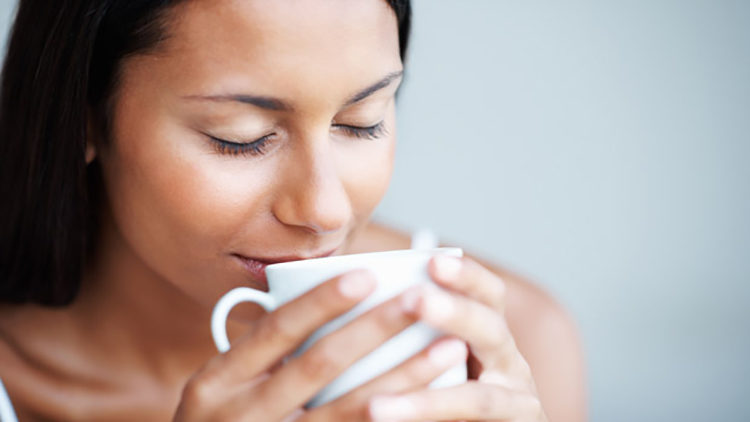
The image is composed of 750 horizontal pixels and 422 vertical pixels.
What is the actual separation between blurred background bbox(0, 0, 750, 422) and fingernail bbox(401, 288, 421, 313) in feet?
4.12

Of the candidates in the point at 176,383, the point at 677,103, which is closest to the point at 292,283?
the point at 176,383

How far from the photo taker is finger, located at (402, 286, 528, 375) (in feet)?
2.28

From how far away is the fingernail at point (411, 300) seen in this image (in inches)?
27.3

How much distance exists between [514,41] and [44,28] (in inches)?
48.4

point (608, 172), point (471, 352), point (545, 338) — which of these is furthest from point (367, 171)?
point (608, 172)

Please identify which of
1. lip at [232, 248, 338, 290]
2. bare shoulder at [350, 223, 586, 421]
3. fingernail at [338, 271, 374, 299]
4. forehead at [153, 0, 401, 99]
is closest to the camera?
fingernail at [338, 271, 374, 299]

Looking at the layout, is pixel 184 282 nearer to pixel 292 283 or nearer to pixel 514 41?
pixel 292 283

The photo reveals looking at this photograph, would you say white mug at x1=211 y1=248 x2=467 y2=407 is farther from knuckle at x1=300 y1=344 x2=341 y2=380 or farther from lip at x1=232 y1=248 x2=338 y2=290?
lip at x1=232 y1=248 x2=338 y2=290

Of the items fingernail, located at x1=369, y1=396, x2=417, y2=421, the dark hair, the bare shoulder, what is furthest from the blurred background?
fingernail, located at x1=369, y1=396, x2=417, y2=421

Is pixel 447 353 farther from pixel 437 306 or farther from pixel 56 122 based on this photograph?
pixel 56 122

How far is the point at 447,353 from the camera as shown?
0.72m

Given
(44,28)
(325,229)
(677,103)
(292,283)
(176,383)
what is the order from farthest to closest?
(677,103) < (176,383) < (44,28) < (325,229) < (292,283)

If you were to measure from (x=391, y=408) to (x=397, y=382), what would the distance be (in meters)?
0.03

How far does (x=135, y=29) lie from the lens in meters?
0.98
